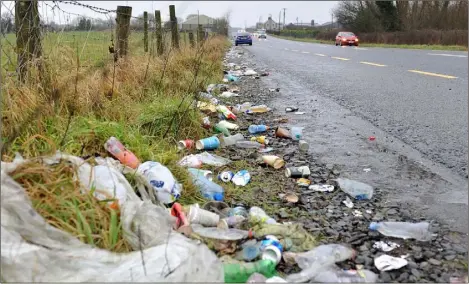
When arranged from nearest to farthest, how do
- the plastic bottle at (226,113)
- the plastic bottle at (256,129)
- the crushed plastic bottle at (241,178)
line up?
the crushed plastic bottle at (241,178)
the plastic bottle at (256,129)
the plastic bottle at (226,113)

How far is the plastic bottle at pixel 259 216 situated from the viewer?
253cm

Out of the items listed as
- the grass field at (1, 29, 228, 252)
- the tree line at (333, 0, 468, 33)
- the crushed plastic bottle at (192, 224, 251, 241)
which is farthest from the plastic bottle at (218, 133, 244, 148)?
the tree line at (333, 0, 468, 33)

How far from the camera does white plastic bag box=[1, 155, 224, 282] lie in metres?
1.66

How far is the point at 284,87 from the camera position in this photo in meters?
8.47

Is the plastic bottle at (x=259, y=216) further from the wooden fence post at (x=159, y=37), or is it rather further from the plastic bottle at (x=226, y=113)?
the wooden fence post at (x=159, y=37)

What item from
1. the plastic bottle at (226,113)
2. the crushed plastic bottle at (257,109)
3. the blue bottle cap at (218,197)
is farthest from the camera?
the crushed plastic bottle at (257,109)

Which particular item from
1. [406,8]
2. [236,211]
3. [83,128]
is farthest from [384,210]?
[406,8]

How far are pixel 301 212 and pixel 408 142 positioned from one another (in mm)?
1805

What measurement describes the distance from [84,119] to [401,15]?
38.4m

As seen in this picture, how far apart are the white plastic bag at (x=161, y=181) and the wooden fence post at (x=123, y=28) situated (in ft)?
11.6

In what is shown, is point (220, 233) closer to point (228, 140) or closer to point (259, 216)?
point (259, 216)

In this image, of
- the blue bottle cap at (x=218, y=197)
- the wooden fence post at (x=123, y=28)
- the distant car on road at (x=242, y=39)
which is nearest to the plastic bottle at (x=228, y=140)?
the blue bottle cap at (x=218, y=197)

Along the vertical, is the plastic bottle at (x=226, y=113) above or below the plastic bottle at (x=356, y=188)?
above

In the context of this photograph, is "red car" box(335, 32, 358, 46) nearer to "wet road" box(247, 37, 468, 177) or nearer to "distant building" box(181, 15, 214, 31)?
"distant building" box(181, 15, 214, 31)
